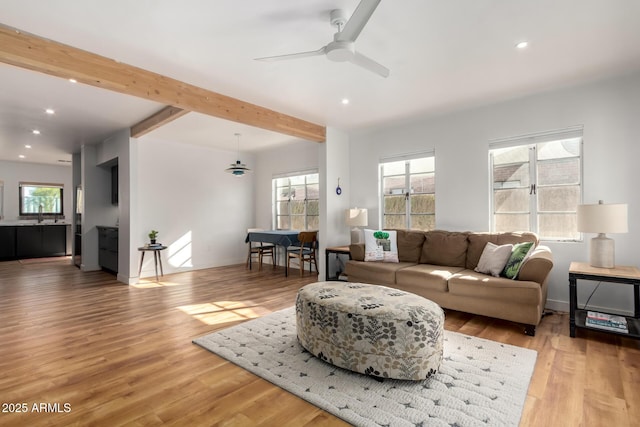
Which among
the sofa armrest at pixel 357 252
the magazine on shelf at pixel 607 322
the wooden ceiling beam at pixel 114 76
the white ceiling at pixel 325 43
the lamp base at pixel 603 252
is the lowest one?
the magazine on shelf at pixel 607 322

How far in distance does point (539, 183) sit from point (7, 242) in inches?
454

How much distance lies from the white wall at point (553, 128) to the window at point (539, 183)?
117 mm

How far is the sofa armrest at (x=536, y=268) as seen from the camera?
10.1 ft

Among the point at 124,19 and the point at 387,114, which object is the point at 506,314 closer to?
the point at 387,114

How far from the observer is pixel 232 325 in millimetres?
3320

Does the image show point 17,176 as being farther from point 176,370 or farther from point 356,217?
point 176,370

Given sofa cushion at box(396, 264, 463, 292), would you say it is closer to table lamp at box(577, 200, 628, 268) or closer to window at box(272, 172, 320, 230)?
table lamp at box(577, 200, 628, 268)

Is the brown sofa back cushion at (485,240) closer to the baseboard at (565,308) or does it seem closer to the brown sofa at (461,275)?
the brown sofa at (461,275)

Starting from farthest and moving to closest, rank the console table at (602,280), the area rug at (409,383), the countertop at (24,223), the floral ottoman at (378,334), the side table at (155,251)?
the countertop at (24,223) < the side table at (155,251) < the console table at (602,280) < the floral ottoman at (378,334) < the area rug at (409,383)

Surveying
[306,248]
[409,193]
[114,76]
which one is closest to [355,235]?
[409,193]

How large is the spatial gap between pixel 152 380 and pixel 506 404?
7.62 feet

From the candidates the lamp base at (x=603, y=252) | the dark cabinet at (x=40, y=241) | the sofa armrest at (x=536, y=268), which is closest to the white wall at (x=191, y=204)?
the dark cabinet at (x=40, y=241)

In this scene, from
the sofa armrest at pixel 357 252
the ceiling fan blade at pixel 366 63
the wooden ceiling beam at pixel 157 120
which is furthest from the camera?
the sofa armrest at pixel 357 252

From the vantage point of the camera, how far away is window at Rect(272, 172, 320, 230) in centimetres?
666
